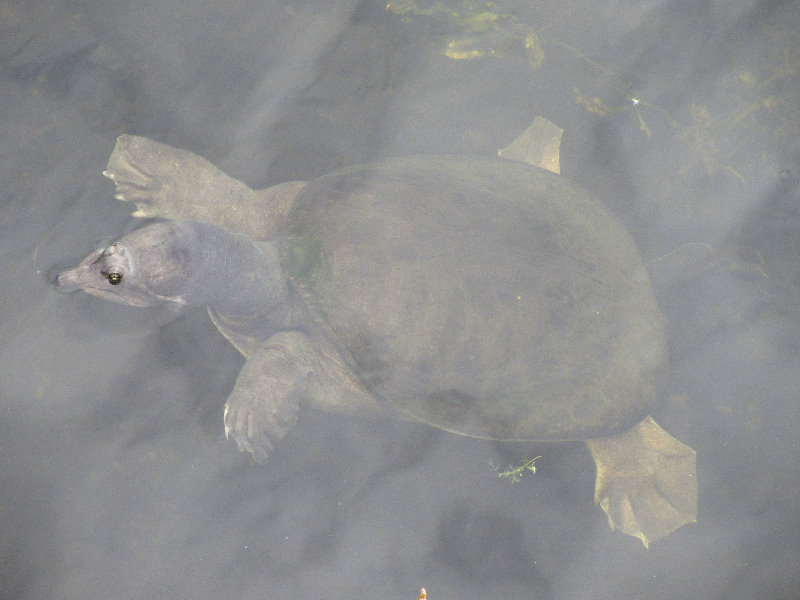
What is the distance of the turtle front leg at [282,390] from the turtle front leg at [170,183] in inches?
33.0

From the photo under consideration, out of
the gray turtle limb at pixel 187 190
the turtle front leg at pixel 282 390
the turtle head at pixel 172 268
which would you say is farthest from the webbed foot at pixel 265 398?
the gray turtle limb at pixel 187 190

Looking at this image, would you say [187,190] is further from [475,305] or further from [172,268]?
[475,305]

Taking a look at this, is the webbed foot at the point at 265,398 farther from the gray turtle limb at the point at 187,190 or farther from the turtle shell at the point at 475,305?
the gray turtle limb at the point at 187,190

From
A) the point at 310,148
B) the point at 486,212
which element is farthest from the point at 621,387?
the point at 310,148

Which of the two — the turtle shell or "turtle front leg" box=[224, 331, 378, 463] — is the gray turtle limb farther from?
"turtle front leg" box=[224, 331, 378, 463]

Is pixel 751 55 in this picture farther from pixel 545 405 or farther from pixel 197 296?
pixel 197 296

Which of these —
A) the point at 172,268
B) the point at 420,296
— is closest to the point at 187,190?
the point at 172,268

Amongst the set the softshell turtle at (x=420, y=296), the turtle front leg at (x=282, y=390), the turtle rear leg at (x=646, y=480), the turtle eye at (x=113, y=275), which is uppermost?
the turtle eye at (x=113, y=275)

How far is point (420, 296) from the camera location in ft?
6.81

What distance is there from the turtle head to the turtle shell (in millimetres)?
299

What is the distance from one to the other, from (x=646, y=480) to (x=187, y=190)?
3075 mm

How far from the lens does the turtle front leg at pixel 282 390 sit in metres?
2.27

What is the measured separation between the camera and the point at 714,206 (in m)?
3.16

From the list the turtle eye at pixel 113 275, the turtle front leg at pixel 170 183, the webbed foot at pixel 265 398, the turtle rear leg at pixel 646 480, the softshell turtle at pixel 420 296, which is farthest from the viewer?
the turtle rear leg at pixel 646 480
